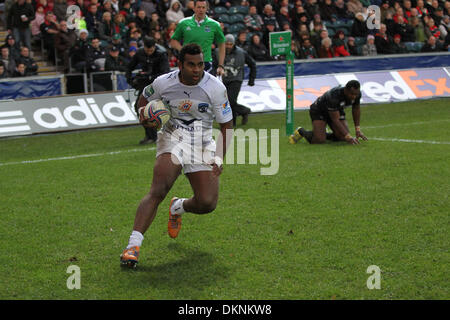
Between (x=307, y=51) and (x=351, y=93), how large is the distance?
10511mm

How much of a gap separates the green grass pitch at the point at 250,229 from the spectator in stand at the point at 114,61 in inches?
258

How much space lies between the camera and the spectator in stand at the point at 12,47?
55.7 feet

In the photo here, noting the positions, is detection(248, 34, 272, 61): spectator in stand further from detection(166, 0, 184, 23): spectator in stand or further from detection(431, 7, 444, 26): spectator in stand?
detection(431, 7, 444, 26): spectator in stand

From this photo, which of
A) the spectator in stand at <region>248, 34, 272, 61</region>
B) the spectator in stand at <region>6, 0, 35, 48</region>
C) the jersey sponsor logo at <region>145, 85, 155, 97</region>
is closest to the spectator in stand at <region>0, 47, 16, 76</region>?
the spectator in stand at <region>6, 0, 35, 48</region>

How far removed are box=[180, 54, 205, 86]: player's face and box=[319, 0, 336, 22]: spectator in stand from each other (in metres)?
20.1

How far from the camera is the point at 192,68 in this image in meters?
5.57

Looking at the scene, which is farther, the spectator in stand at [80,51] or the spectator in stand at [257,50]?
the spectator in stand at [257,50]

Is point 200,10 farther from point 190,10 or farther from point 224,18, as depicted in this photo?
point 224,18

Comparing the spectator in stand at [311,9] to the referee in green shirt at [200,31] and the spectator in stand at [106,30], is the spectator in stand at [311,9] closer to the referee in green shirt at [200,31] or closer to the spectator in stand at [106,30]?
the spectator in stand at [106,30]

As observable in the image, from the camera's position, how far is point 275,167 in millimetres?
9656

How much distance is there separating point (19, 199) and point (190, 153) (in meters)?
3.37

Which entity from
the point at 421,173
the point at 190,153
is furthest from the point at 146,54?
the point at 190,153

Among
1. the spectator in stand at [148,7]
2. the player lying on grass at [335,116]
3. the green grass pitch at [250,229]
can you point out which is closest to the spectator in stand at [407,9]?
the spectator in stand at [148,7]

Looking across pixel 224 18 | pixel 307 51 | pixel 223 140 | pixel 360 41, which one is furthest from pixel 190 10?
pixel 223 140
